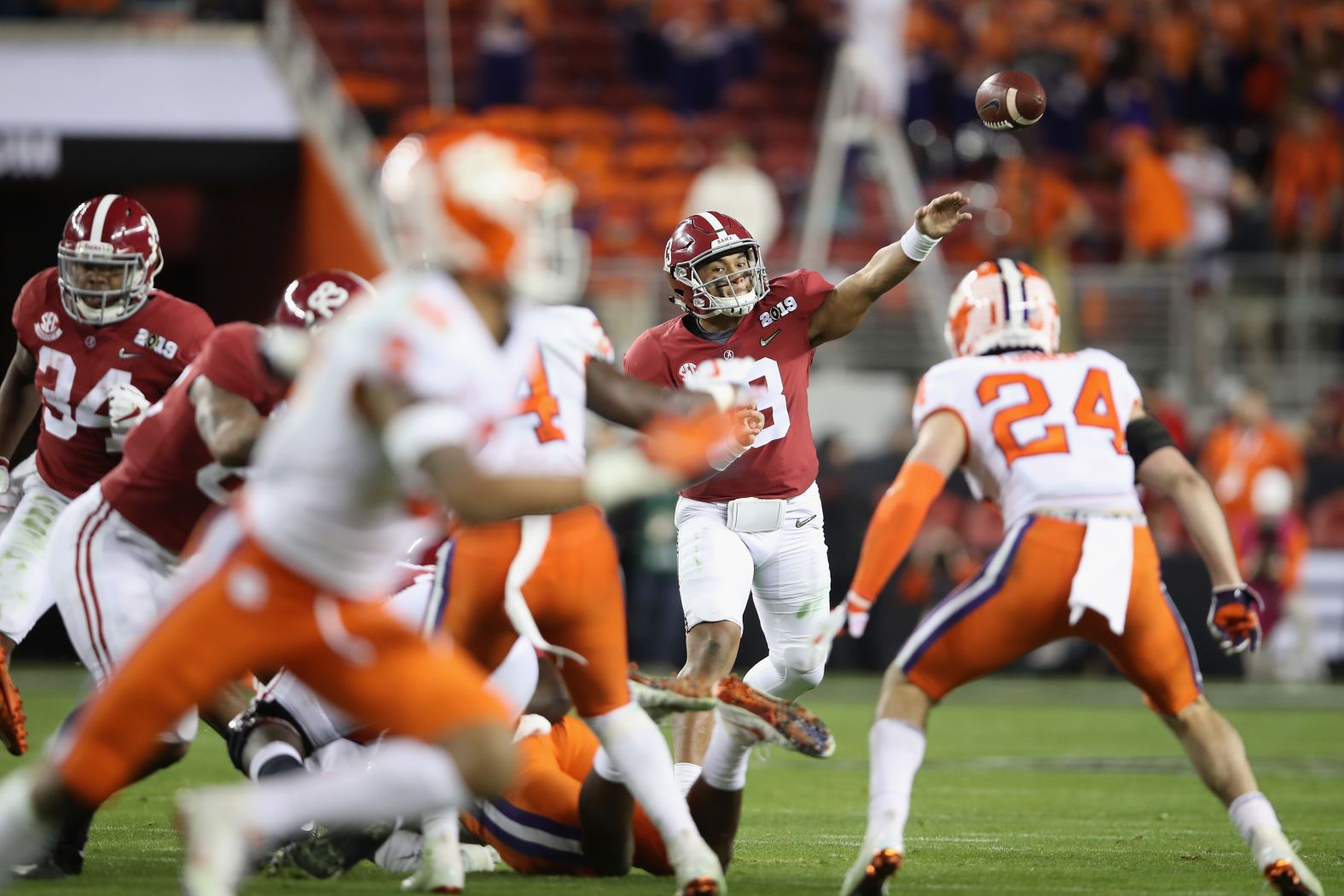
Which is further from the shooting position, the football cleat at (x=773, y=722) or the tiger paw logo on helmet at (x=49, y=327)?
the tiger paw logo on helmet at (x=49, y=327)

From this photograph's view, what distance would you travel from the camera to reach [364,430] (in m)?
4.22

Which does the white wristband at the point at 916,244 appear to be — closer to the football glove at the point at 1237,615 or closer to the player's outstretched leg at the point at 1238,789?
the football glove at the point at 1237,615

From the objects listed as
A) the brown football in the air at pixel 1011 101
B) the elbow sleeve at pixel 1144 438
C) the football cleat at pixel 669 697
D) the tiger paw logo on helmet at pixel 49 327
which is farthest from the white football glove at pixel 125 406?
the elbow sleeve at pixel 1144 438

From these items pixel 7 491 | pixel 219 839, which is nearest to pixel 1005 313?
pixel 219 839

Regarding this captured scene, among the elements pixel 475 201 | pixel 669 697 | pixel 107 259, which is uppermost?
pixel 107 259

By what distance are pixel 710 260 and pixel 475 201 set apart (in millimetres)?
3049

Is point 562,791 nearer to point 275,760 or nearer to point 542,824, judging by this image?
point 542,824

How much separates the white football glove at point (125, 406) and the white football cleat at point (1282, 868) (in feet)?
12.7

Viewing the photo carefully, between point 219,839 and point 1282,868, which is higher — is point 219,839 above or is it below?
above

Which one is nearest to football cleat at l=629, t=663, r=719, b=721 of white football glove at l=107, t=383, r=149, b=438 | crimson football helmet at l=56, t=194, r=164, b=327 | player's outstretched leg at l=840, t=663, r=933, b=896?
player's outstretched leg at l=840, t=663, r=933, b=896

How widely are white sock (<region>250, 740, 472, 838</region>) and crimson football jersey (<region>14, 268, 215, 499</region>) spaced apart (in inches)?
116

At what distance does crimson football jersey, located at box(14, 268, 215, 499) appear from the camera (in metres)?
6.92

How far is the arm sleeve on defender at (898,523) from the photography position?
539cm

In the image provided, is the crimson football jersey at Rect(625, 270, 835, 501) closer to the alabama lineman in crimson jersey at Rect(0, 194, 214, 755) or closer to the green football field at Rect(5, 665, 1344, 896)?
the green football field at Rect(5, 665, 1344, 896)
